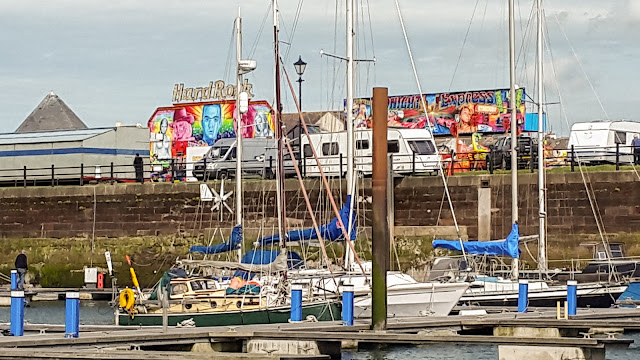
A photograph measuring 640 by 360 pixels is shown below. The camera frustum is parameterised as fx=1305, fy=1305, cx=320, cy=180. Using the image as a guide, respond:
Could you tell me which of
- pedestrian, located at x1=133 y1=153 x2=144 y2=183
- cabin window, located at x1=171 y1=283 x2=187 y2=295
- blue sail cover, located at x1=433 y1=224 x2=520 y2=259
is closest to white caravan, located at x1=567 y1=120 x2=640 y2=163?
blue sail cover, located at x1=433 y1=224 x2=520 y2=259

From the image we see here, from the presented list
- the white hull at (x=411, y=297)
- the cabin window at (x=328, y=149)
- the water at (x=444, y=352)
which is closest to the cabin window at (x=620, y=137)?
→ the cabin window at (x=328, y=149)

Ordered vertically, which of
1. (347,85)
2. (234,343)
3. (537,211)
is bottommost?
(234,343)

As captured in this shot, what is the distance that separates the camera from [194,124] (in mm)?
78000

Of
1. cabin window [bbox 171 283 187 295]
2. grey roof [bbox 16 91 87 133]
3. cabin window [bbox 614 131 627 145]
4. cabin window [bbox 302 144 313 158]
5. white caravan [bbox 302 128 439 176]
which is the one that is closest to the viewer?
cabin window [bbox 171 283 187 295]

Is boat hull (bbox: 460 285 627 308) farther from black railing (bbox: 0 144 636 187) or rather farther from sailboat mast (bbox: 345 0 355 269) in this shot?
black railing (bbox: 0 144 636 187)

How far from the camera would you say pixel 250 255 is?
3650 cm

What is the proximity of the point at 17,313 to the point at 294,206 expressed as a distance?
73.5ft

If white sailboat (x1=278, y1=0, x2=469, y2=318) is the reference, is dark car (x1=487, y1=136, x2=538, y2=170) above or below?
above

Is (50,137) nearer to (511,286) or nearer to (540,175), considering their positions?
(540,175)

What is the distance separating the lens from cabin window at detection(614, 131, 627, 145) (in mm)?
53094

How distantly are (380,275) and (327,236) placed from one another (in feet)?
32.4

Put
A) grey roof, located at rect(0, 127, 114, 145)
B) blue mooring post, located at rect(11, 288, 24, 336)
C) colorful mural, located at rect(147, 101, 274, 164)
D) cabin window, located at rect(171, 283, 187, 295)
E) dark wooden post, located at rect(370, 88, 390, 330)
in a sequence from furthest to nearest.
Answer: colorful mural, located at rect(147, 101, 274, 164) → grey roof, located at rect(0, 127, 114, 145) → cabin window, located at rect(171, 283, 187, 295) → dark wooden post, located at rect(370, 88, 390, 330) → blue mooring post, located at rect(11, 288, 24, 336)

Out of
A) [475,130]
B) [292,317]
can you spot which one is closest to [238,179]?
[292,317]

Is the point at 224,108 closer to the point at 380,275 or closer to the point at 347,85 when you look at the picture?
the point at 347,85
